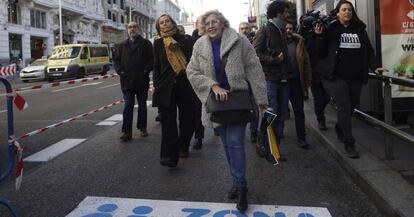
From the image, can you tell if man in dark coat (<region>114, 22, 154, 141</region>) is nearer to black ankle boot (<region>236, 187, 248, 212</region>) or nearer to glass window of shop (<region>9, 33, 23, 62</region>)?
black ankle boot (<region>236, 187, 248, 212</region>)

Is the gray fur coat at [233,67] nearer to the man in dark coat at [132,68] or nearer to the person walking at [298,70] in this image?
the person walking at [298,70]

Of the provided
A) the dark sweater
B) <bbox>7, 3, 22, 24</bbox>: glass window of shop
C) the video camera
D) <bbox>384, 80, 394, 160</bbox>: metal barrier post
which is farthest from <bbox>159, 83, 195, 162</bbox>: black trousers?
<bbox>7, 3, 22, 24</bbox>: glass window of shop

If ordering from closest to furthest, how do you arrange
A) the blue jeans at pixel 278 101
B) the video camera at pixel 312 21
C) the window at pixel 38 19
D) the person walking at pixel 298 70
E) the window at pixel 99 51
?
the video camera at pixel 312 21 → the blue jeans at pixel 278 101 → the person walking at pixel 298 70 → the window at pixel 99 51 → the window at pixel 38 19

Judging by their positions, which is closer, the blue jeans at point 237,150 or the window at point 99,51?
the blue jeans at point 237,150

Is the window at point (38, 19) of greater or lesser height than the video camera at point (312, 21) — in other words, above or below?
above

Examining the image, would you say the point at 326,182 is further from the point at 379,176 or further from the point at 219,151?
the point at 219,151

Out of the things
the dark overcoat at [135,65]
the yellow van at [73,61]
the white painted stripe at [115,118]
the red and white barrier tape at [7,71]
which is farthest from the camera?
the yellow van at [73,61]

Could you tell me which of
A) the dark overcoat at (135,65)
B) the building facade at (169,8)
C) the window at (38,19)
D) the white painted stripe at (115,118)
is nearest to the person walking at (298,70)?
the dark overcoat at (135,65)

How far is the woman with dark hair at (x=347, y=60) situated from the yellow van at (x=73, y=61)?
23.1 m

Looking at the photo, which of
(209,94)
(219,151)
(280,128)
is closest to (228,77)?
(209,94)

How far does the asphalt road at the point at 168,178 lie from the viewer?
4.57 meters

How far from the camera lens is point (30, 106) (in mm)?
13164

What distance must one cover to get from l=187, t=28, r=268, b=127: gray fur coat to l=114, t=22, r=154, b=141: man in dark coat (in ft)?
10.5

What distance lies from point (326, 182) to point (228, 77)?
176 cm
